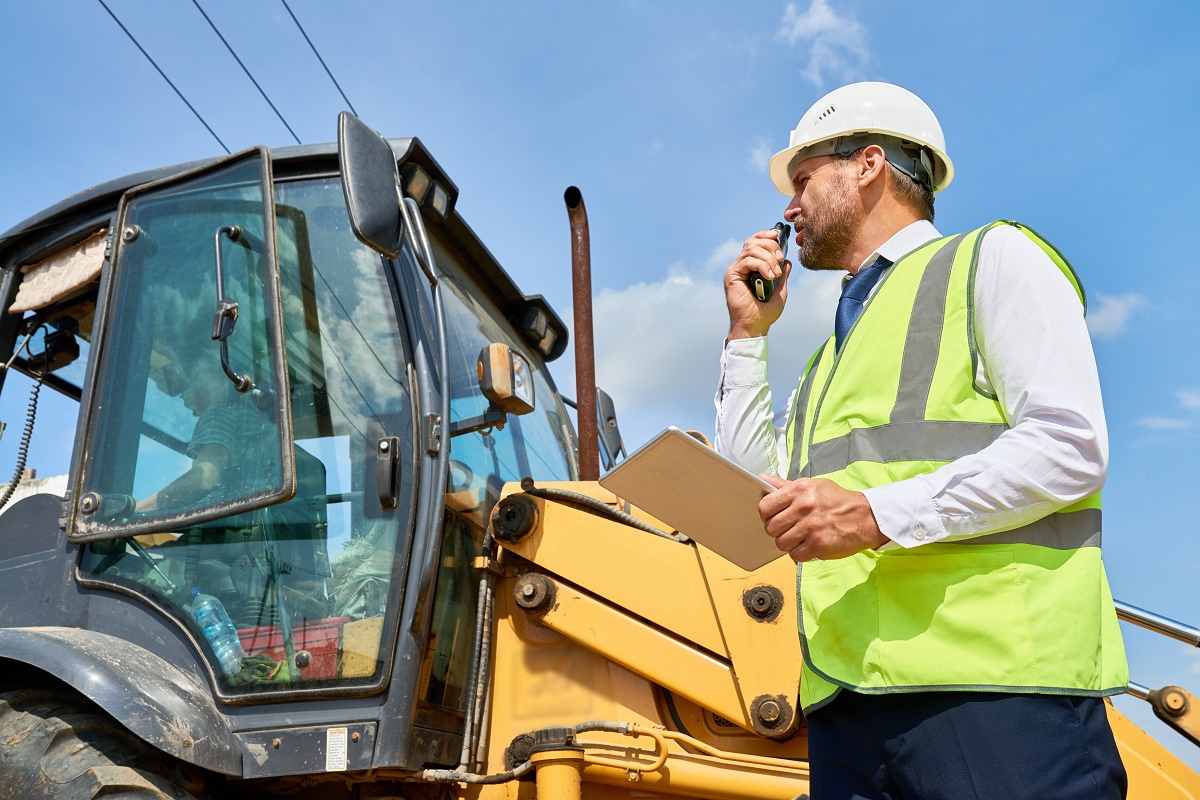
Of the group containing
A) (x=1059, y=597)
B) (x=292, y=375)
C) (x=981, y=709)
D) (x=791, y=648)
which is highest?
(x=292, y=375)

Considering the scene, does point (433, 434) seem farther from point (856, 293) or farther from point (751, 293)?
point (856, 293)

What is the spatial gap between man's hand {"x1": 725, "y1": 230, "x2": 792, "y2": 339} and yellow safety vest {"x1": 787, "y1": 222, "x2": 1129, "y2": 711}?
0.36 meters

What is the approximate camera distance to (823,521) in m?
1.46

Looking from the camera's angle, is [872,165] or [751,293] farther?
[751,293]

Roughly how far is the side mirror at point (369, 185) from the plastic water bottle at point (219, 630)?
1015mm

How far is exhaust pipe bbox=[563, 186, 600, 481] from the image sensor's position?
10.7ft

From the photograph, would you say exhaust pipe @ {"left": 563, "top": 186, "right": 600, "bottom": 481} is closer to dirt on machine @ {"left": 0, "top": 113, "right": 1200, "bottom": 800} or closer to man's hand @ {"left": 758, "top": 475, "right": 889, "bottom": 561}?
dirt on machine @ {"left": 0, "top": 113, "right": 1200, "bottom": 800}

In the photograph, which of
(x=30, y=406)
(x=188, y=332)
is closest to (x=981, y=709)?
(x=188, y=332)

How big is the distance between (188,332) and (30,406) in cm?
79

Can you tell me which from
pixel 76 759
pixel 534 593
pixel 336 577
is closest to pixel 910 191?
pixel 534 593

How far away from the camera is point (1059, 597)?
1.44 metres

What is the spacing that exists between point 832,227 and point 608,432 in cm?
274

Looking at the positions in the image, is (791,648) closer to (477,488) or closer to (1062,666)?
(477,488)

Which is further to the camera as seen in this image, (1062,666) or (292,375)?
(292,375)
